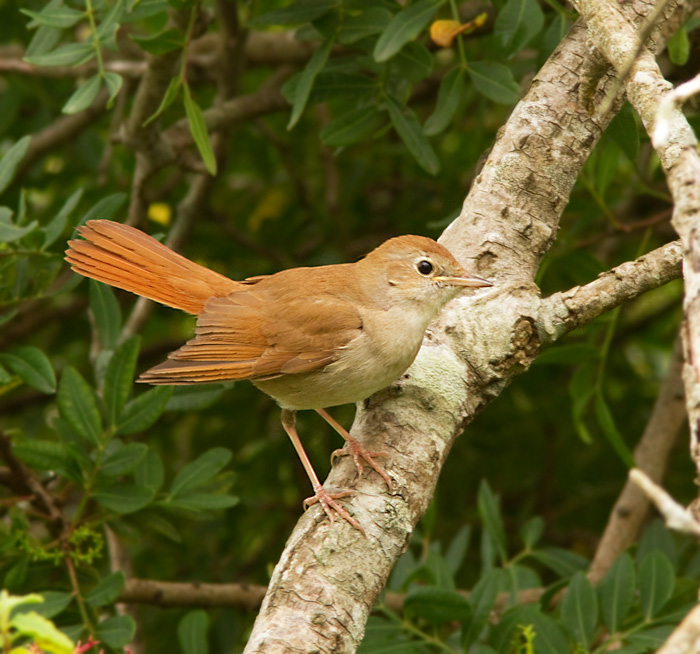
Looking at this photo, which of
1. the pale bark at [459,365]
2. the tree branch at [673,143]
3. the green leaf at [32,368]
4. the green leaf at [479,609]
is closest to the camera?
the tree branch at [673,143]

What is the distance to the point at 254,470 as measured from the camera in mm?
5395

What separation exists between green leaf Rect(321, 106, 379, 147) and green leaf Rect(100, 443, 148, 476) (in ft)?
5.10

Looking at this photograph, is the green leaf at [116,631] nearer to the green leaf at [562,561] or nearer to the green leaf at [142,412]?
the green leaf at [142,412]

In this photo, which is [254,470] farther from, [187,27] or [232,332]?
[187,27]

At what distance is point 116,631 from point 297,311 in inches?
53.8

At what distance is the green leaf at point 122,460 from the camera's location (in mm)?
3447

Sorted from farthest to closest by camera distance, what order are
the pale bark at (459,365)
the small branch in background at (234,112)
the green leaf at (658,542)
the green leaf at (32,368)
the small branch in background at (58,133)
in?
the small branch in background at (58,133), the small branch in background at (234,112), the green leaf at (658,542), the green leaf at (32,368), the pale bark at (459,365)

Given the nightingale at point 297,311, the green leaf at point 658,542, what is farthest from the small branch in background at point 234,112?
the green leaf at point 658,542

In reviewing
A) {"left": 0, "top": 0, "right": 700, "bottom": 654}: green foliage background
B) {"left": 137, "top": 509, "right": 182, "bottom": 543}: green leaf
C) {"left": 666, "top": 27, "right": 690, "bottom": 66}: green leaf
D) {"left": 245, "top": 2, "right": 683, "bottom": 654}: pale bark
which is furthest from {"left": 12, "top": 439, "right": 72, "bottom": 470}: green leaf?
{"left": 666, "top": 27, "right": 690, "bottom": 66}: green leaf

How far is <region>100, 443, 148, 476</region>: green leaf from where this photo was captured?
3447 millimetres

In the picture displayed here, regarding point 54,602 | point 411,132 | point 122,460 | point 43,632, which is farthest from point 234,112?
point 43,632

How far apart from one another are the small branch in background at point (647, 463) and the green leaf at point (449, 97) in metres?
1.70

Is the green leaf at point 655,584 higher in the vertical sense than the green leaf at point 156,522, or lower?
lower

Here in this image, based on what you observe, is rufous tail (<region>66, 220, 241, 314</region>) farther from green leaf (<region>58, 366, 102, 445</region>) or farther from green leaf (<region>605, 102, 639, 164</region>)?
green leaf (<region>605, 102, 639, 164</region>)
